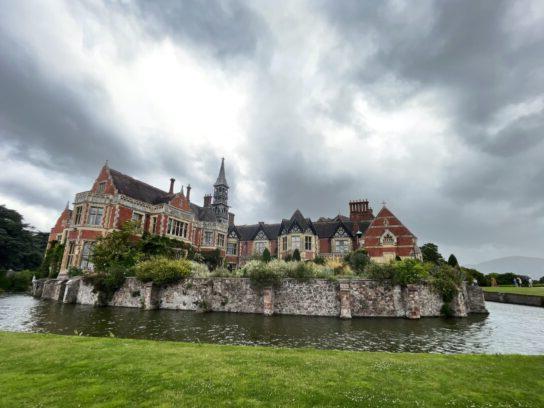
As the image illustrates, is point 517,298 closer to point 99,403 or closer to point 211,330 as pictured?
point 211,330

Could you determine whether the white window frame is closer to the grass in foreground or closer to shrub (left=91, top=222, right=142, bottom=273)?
shrub (left=91, top=222, right=142, bottom=273)

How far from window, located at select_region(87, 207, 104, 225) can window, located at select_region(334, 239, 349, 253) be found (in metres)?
33.2

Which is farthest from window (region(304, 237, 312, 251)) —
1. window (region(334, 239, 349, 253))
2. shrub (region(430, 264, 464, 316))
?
shrub (region(430, 264, 464, 316))

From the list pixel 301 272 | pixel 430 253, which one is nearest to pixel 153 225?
pixel 301 272

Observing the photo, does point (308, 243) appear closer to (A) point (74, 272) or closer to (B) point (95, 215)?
(B) point (95, 215)

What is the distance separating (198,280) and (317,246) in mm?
24890

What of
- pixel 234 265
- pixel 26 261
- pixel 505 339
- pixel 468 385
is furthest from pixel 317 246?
pixel 26 261

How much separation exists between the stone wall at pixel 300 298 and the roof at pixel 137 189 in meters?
14.8

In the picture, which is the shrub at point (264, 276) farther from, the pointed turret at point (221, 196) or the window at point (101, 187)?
the pointed turret at point (221, 196)

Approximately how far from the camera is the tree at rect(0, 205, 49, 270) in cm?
4903

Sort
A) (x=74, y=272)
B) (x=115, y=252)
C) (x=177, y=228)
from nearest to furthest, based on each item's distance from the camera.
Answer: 1. (x=115, y=252)
2. (x=74, y=272)
3. (x=177, y=228)

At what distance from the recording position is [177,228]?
39094mm

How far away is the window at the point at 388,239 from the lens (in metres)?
39.3

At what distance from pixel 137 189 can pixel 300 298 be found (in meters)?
28.0
